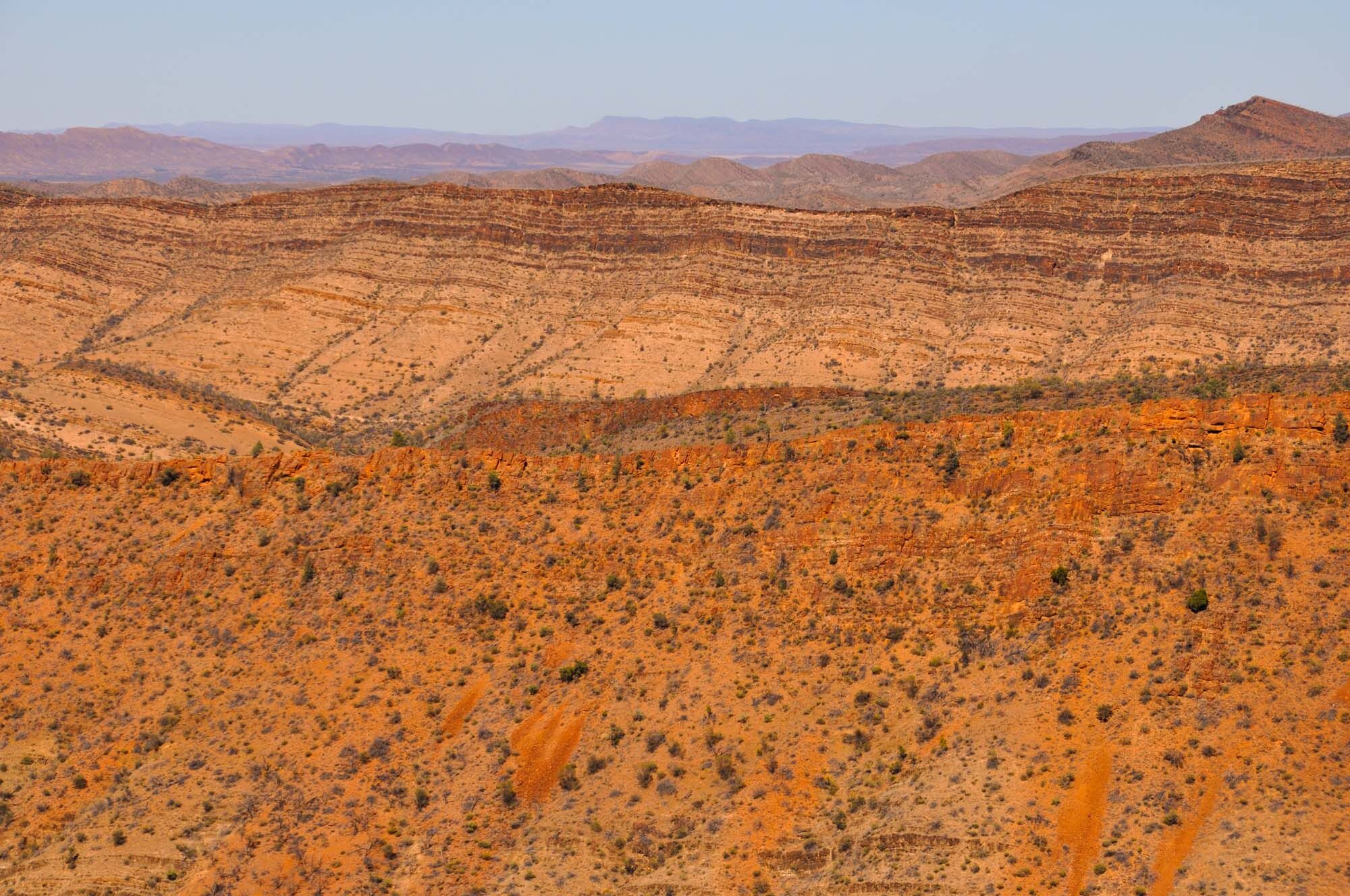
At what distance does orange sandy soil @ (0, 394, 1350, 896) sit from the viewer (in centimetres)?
2473

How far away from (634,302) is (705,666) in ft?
184

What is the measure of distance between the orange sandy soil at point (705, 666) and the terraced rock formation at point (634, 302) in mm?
26482

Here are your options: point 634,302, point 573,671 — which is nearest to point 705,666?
point 573,671

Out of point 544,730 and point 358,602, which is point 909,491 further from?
point 358,602

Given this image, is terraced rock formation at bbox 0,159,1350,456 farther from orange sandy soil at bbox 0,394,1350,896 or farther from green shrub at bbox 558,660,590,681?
green shrub at bbox 558,660,590,681

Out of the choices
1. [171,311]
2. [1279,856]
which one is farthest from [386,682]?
[171,311]

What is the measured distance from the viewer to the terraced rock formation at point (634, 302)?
71188 mm

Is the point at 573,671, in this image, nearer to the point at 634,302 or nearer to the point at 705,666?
the point at 705,666

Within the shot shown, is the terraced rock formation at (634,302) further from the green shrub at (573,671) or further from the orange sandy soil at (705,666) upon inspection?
the green shrub at (573,671)

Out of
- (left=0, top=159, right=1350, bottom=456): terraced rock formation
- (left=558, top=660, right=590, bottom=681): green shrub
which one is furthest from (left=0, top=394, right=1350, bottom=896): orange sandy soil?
(left=0, top=159, right=1350, bottom=456): terraced rock formation

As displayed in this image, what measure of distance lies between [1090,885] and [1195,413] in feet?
42.5

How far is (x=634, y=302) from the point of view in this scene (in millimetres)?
84812

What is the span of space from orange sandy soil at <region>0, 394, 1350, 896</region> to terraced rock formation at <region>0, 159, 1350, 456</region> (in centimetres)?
2648

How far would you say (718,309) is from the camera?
82.3 meters
